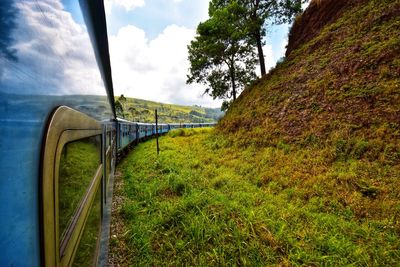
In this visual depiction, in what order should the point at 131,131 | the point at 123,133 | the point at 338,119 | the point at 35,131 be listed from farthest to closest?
the point at 131,131
the point at 123,133
the point at 338,119
the point at 35,131

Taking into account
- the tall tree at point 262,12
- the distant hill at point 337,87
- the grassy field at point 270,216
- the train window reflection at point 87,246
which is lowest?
the grassy field at point 270,216

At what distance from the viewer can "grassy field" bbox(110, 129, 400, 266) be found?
317 centimetres

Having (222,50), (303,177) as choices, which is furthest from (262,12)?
(303,177)

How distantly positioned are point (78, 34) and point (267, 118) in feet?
28.0

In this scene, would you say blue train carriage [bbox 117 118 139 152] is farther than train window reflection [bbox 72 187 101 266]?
Yes

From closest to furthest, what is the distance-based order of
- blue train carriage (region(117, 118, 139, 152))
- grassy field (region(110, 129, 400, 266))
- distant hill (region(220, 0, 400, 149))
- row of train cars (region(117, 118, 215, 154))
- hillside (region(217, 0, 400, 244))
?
1. grassy field (region(110, 129, 400, 266))
2. hillside (region(217, 0, 400, 244))
3. distant hill (region(220, 0, 400, 149))
4. blue train carriage (region(117, 118, 139, 152))
5. row of train cars (region(117, 118, 215, 154))

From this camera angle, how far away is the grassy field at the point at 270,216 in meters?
3.17

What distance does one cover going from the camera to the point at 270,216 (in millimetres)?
4031

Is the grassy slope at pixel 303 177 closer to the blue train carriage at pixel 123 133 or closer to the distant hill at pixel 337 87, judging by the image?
the distant hill at pixel 337 87

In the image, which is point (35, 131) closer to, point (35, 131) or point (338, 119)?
point (35, 131)

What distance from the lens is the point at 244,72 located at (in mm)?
19031

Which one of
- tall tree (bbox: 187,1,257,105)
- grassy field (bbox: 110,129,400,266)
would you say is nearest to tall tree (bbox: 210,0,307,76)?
tall tree (bbox: 187,1,257,105)

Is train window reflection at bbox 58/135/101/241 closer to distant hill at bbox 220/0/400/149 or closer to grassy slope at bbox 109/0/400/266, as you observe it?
grassy slope at bbox 109/0/400/266

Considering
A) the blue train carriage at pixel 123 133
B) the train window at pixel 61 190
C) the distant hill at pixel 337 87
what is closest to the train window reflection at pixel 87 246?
the train window at pixel 61 190
